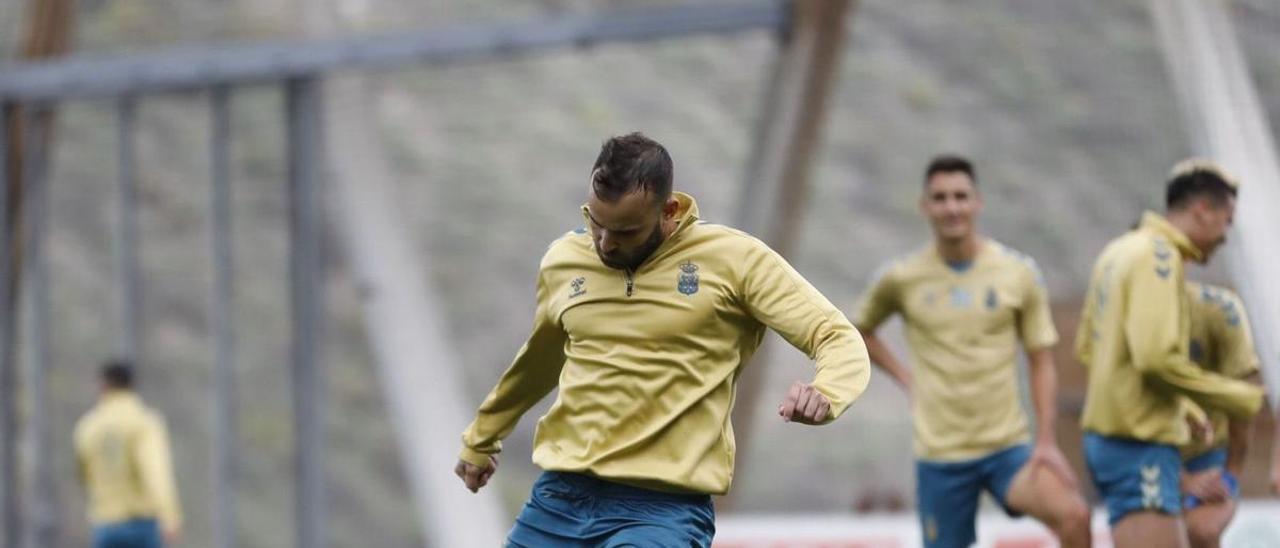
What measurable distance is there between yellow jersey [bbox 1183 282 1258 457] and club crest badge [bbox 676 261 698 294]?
3.16m

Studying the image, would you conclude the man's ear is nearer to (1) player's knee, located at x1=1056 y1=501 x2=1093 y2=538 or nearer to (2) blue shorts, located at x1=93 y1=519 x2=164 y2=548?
(1) player's knee, located at x1=1056 y1=501 x2=1093 y2=538

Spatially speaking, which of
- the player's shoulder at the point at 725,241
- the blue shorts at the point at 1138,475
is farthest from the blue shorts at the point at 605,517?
the blue shorts at the point at 1138,475

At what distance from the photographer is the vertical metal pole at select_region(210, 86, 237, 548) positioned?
66.0ft

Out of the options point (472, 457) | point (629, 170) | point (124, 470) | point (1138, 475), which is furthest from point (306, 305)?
point (629, 170)

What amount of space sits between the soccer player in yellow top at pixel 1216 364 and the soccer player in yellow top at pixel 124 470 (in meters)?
9.47

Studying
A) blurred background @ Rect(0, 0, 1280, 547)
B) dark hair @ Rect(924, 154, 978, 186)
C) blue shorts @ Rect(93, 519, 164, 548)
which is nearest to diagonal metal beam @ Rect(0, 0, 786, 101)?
blurred background @ Rect(0, 0, 1280, 547)

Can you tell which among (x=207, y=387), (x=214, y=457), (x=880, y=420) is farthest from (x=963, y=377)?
(x=207, y=387)

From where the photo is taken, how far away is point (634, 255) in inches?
258

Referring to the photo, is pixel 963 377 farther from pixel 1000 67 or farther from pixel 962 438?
pixel 1000 67

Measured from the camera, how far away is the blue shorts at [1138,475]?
8656mm

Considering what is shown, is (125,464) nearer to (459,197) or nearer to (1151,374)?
(459,197)

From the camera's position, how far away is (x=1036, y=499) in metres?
9.55

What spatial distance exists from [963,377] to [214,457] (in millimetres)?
11900

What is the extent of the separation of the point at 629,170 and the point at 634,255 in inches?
14.6
